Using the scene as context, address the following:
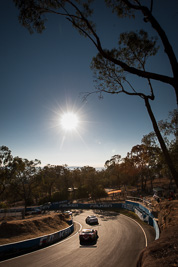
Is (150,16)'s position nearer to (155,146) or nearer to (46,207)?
(155,146)

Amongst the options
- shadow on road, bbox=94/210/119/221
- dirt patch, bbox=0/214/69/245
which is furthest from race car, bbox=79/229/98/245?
shadow on road, bbox=94/210/119/221

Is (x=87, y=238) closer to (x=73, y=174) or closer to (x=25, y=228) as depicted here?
(x=25, y=228)

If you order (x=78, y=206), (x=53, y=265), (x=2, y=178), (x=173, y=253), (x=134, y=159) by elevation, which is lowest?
(x=78, y=206)

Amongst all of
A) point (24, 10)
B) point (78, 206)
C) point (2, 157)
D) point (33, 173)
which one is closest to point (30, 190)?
point (33, 173)

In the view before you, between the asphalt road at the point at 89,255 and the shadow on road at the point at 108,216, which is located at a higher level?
the asphalt road at the point at 89,255

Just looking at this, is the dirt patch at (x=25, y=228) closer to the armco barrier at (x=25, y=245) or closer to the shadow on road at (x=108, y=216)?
the armco barrier at (x=25, y=245)

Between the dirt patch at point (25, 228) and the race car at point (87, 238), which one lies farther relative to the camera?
the dirt patch at point (25, 228)

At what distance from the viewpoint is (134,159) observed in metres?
48.0

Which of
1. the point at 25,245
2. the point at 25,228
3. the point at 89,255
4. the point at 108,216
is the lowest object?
the point at 108,216

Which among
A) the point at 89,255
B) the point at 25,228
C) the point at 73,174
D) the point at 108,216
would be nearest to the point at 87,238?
the point at 89,255

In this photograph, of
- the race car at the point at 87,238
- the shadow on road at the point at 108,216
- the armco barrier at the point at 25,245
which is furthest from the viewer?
the shadow on road at the point at 108,216

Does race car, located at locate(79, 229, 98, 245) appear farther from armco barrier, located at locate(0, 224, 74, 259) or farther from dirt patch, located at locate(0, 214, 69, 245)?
dirt patch, located at locate(0, 214, 69, 245)

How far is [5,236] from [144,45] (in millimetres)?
23771

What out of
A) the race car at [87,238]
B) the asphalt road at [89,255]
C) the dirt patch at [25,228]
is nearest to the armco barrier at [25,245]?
the asphalt road at [89,255]
